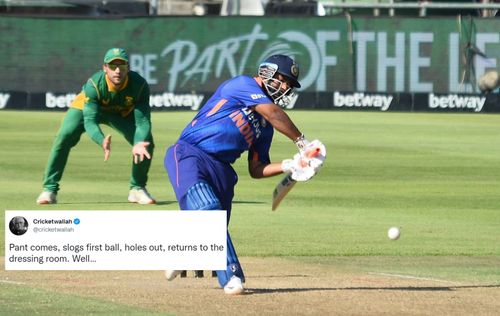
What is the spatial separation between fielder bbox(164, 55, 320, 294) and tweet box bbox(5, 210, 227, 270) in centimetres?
17

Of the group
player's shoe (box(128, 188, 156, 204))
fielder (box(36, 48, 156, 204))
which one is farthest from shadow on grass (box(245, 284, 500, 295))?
player's shoe (box(128, 188, 156, 204))

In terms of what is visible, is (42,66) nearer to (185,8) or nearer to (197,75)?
(197,75)

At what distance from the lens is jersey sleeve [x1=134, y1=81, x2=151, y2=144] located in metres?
16.4

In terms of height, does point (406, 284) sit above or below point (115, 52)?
below

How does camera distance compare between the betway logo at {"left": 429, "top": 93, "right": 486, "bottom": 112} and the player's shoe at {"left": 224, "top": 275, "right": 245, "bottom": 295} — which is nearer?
the player's shoe at {"left": 224, "top": 275, "right": 245, "bottom": 295}

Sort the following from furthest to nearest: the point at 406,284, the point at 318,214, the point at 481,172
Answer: the point at 481,172
the point at 318,214
the point at 406,284

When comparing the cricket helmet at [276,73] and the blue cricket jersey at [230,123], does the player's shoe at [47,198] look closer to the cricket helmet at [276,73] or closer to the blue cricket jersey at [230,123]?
the blue cricket jersey at [230,123]

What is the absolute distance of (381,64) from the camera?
119 ft

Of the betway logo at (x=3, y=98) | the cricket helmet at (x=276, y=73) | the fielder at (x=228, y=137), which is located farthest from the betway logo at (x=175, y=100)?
the cricket helmet at (x=276, y=73)

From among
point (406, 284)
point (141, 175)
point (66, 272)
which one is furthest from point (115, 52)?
point (406, 284)

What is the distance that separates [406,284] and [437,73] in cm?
2583

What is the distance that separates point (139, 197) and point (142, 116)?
1.24m

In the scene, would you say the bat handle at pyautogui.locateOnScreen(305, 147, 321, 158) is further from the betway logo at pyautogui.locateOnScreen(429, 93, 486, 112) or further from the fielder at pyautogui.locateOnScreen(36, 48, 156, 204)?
the betway logo at pyautogui.locateOnScreen(429, 93, 486, 112)

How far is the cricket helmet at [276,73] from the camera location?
1031cm
